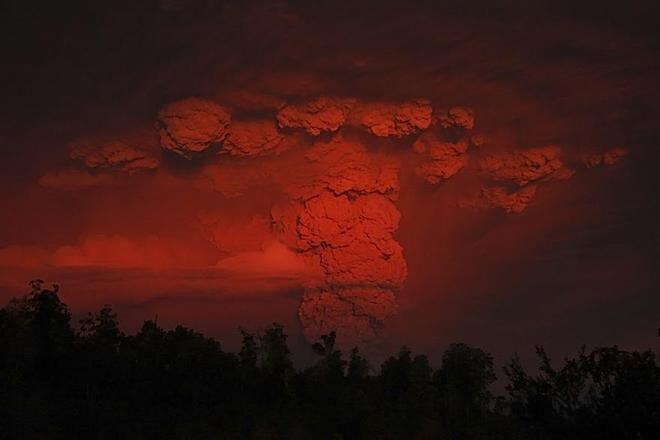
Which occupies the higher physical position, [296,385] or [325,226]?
[325,226]

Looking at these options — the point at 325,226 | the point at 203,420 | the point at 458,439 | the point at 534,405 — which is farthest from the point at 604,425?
the point at 325,226

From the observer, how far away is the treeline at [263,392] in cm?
1620

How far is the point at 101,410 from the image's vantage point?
21.0m

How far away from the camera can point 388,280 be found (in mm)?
54031

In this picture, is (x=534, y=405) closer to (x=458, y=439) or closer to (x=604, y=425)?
(x=604, y=425)

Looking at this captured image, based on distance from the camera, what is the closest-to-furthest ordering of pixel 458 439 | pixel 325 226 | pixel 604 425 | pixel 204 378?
pixel 604 425 → pixel 458 439 → pixel 204 378 → pixel 325 226

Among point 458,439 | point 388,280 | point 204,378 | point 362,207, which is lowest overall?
point 458,439

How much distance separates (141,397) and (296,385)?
5.12 m

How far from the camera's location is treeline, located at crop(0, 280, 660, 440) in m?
16.2

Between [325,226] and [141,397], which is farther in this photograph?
[325,226]

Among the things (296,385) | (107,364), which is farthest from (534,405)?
(107,364)

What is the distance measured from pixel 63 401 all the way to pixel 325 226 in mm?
30603

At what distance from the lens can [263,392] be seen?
88.0ft

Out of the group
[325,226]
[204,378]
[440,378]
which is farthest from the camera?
[325,226]
